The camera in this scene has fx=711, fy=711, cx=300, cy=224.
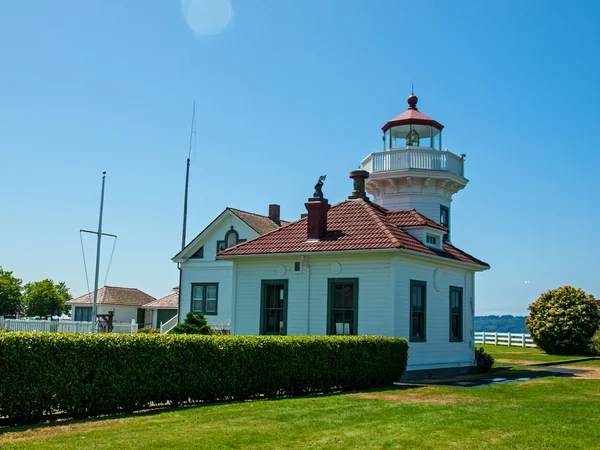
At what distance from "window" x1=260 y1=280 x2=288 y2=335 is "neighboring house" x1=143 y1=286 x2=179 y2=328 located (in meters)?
26.3

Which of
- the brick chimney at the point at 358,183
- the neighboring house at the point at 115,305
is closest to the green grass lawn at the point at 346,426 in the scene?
the brick chimney at the point at 358,183

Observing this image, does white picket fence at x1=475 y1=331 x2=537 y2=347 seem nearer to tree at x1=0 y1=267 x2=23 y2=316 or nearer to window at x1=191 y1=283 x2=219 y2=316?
window at x1=191 y1=283 x2=219 y2=316

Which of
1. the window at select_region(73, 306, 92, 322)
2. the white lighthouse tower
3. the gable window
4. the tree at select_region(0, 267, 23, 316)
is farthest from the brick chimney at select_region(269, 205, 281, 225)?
the tree at select_region(0, 267, 23, 316)

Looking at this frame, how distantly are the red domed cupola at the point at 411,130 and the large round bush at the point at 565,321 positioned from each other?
1308cm

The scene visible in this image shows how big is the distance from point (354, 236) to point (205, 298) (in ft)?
55.6

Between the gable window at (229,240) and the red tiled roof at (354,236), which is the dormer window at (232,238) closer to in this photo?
the gable window at (229,240)

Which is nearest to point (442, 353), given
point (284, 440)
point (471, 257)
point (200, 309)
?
point (471, 257)

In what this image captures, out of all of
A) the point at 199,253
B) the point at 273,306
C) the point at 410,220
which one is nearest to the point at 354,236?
the point at 410,220

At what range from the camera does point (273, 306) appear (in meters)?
22.1

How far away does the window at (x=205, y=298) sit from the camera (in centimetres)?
3600

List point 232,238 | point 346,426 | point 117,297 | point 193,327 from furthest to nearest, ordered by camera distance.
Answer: point 117,297 → point 232,238 → point 193,327 → point 346,426

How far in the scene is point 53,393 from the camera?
1158cm

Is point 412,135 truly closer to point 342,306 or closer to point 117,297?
point 342,306

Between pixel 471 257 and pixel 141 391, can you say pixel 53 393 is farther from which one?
pixel 471 257
